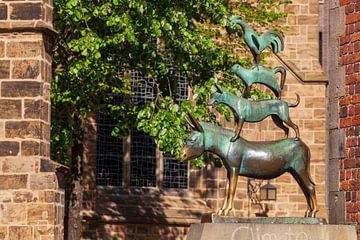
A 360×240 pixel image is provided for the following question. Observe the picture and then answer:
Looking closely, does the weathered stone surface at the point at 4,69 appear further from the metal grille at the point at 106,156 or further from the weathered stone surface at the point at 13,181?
the metal grille at the point at 106,156

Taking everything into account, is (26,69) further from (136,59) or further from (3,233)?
(136,59)

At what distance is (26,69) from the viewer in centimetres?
1731

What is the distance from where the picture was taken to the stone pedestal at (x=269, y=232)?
494 inches

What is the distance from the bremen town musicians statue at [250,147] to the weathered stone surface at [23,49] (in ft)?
14.4

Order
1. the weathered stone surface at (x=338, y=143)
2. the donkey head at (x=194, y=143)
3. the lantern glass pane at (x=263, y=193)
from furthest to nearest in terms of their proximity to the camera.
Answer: the lantern glass pane at (x=263, y=193)
the weathered stone surface at (x=338, y=143)
the donkey head at (x=194, y=143)

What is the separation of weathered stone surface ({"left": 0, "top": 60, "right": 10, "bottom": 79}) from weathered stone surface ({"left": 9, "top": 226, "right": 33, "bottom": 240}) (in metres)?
1.98

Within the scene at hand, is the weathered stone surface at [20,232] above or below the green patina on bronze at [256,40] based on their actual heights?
below

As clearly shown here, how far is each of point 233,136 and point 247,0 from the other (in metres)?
14.5

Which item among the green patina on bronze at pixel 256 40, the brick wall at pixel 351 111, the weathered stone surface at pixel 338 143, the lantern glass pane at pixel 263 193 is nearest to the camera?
the green patina on bronze at pixel 256 40

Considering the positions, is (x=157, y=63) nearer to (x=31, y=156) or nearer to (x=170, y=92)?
(x=170, y=92)

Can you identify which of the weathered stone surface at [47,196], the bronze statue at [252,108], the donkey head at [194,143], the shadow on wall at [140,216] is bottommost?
the shadow on wall at [140,216]

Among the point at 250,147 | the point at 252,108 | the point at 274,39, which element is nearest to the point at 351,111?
the point at 274,39

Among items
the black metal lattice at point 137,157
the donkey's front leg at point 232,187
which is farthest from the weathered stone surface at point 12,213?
the black metal lattice at point 137,157

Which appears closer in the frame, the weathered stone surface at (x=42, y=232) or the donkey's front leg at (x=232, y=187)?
the donkey's front leg at (x=232, y=187)
